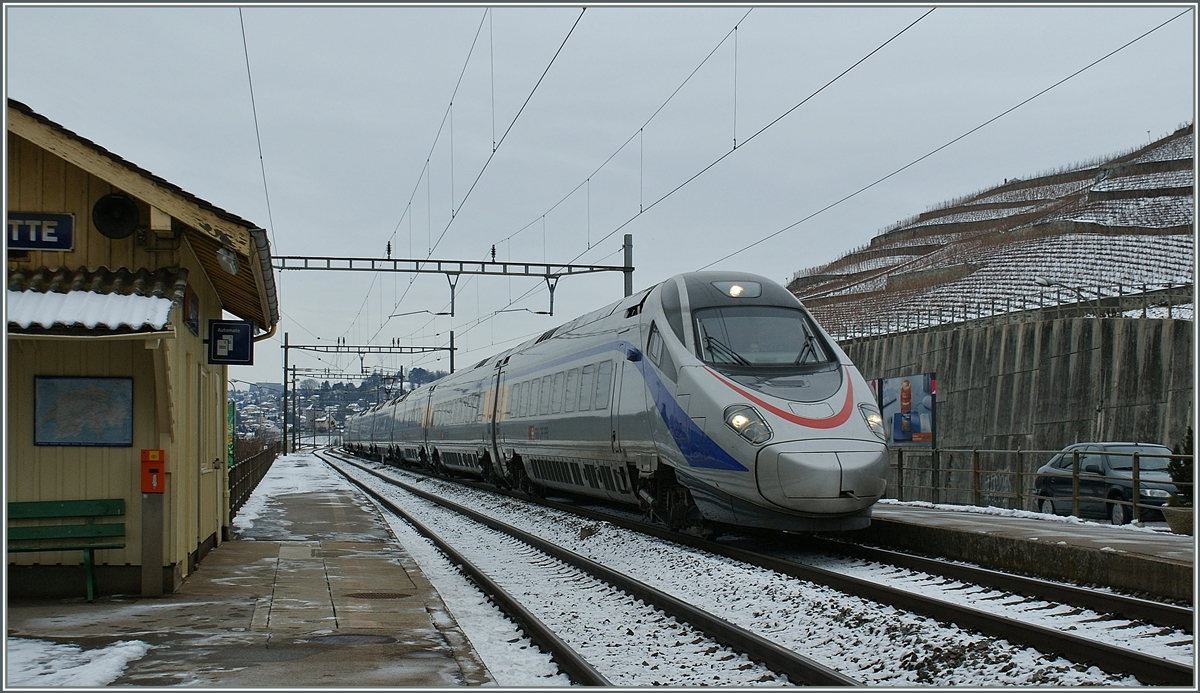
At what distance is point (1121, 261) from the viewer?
5034 centimetres

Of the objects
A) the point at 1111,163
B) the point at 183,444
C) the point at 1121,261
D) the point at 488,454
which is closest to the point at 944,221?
the point at 1111,163

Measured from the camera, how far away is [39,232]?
959 centimetres

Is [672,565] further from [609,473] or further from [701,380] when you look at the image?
[609,473]

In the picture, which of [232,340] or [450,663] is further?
[232,340]

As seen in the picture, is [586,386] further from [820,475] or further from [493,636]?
[493,636]

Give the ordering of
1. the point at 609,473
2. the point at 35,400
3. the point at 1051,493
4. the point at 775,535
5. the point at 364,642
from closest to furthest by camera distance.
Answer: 1. the point at 364,642
2. the point at 35,400
3. the point at 775,535
4. the point at 609,473
5. the point at 1051,493

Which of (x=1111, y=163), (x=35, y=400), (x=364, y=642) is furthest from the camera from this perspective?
(x=1111, y=163)

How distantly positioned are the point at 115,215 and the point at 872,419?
8061 millimetres

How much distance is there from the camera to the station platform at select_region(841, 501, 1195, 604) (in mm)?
8875

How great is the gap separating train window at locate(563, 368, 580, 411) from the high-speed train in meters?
0.03

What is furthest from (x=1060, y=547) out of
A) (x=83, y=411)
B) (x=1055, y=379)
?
(x=1055, y=379)

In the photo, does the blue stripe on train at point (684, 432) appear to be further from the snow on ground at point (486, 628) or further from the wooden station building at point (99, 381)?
the wooden station building at point (99, 381)

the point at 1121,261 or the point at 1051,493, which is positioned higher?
the point at 1121,261

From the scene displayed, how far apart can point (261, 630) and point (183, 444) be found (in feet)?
10.2
